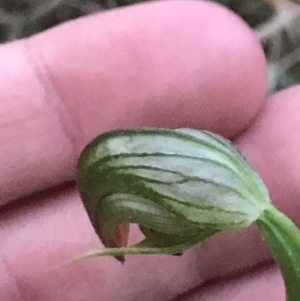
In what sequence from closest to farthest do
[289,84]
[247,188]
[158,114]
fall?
1. [247,188]
2. [158,114]
3. [289,84]

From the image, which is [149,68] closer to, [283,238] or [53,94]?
[53,94]

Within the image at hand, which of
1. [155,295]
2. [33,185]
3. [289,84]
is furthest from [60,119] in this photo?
[289,84]

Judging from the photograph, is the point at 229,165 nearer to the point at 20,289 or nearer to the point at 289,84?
the point at 20,289

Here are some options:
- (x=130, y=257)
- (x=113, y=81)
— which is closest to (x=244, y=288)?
(x=130, y=257)

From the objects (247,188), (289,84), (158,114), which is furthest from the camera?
(289,84)

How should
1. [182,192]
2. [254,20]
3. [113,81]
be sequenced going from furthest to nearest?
[254,20] < [113,81] < [182,192]

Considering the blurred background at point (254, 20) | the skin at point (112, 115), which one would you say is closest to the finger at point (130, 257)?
the skin at point (112, 115)
